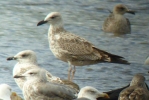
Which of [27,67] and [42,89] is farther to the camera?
[27,67]

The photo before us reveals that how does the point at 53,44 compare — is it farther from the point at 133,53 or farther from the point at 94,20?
the point at 94,20

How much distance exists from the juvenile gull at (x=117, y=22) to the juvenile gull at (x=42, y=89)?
266 inches

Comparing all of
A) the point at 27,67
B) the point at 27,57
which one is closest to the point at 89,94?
the point at 27,67

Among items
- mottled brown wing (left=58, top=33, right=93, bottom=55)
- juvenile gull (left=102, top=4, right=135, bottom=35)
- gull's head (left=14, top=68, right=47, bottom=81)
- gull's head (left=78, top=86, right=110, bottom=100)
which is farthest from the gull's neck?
juvenile gull (left=102, top=4, right=135, bottom=35)

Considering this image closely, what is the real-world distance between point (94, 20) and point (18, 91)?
6004mm

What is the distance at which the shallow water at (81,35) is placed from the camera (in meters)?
13.2

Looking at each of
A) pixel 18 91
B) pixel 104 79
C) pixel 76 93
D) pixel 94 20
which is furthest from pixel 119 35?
pixel 76 93

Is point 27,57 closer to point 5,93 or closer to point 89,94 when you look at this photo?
point 5,93

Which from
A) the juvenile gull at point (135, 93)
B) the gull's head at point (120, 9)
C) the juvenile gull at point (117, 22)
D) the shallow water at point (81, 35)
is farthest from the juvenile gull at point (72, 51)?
the gull's head at point (120, 9)

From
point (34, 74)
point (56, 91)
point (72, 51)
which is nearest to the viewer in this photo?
point (56, 91)

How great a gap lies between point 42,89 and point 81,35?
6.16 meters

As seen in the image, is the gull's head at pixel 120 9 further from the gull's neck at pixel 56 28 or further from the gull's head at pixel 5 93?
the gull's head at pixel 5 93

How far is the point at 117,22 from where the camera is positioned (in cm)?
1736

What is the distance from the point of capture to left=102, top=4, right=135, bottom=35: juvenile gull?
1705cm
